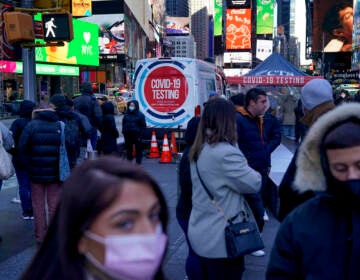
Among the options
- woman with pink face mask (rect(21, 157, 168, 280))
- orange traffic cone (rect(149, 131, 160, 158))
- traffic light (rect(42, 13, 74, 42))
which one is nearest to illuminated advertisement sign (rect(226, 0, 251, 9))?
orange traffic cone (rect(149, 131, 160, 158))

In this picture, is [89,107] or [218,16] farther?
[218,16]

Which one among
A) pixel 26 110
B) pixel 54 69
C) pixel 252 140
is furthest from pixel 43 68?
pixel 252 140

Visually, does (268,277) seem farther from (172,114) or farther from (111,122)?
(172,114)

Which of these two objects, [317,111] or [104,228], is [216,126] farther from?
[104,228]

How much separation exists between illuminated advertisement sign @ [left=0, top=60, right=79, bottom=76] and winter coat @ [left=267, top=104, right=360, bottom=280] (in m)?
31.2

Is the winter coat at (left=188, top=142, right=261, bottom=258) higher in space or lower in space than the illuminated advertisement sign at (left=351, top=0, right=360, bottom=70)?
lower

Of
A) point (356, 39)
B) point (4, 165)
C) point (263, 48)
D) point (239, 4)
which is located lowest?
point (4, 165)

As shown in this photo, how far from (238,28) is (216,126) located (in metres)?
145

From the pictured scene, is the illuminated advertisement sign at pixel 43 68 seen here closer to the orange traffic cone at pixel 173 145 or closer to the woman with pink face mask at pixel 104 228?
the orange traffic cone at pixel 173 145

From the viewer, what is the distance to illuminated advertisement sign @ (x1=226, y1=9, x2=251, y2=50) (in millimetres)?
142375

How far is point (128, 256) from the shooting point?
1.49 m

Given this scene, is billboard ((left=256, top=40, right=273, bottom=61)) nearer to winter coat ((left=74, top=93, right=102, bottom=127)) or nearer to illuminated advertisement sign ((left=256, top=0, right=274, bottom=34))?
illuminated advertisement sign ((left=256, top=0, right=274, bottom=34))

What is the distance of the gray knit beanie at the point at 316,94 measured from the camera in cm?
398

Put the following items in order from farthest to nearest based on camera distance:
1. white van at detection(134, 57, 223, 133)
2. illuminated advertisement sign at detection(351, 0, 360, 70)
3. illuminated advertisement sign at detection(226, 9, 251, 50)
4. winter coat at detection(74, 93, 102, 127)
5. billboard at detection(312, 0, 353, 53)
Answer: illuminated advertisement sign at detection(226, 9, 251, 50), billboard at detection(312, 0, 353, 53), illuminated advertisement sign at detection(351, 0, 360, 70), white van at detection(134, 57, 223, 133), winter coat at detection(74, 93, 102, 127)
